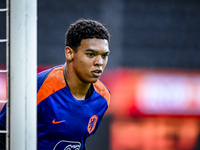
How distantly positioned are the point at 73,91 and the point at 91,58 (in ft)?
1.07

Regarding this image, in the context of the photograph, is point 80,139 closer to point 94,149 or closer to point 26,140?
point 26,140

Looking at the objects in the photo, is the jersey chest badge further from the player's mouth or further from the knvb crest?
the player's mouth

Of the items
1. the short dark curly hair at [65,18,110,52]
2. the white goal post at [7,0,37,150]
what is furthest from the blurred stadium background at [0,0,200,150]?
the white goal post at [7,0,37,150]

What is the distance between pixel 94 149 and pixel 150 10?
2229 millimetres

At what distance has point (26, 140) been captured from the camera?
33.9 inches

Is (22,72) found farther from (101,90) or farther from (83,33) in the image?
(101,90)

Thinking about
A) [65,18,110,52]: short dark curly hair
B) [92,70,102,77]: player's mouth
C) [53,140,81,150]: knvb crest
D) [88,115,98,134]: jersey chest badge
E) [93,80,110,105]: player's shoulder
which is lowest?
[53,140,81,150]: knvb crest

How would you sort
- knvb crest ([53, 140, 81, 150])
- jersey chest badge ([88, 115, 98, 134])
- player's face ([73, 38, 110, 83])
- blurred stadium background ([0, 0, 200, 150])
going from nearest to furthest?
player's face ([73, 38, 110, 83]) → knvb crest ([53, 140, 81, 150]) → jersey chest badge ([88, 115, 98, 134]) → blurred stadium background ([0, 0, 200, 150])

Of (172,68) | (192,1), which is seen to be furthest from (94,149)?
(192,1)

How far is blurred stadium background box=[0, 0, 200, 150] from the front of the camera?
3.87 metres

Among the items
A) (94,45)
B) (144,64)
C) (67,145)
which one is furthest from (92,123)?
(144,64)

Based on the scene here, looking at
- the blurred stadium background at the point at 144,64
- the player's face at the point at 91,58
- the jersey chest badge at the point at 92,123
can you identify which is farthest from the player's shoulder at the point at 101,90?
the blurred stadium background at the point at 144,64

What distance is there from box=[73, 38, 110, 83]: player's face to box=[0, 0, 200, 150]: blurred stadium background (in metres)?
2.36

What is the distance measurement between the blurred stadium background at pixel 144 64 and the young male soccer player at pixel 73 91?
2.11 metres
